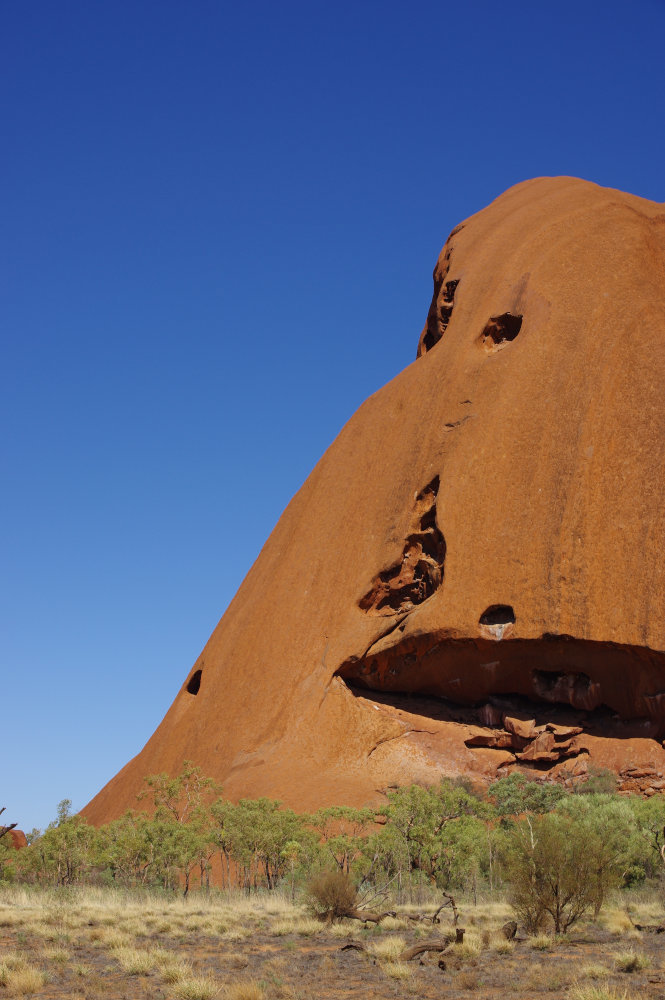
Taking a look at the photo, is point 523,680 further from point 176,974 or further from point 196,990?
point 196,990

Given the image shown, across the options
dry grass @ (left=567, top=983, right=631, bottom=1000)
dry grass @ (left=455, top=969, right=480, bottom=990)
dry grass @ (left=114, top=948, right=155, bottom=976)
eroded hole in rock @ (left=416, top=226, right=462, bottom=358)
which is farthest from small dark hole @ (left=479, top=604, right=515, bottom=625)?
dry grass @ (left=567, top=983, right=631, bottom=1000)

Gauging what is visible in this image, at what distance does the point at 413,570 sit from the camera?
2791 centimetres

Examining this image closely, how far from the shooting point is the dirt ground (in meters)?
8.50

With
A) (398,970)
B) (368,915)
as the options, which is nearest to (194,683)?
(368,915)

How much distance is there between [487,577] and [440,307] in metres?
15.1

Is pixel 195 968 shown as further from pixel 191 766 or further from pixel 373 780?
pixel 191 766

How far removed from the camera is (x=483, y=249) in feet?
115

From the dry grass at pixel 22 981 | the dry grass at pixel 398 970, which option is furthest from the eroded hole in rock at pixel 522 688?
the dry grass at pixel 22 981

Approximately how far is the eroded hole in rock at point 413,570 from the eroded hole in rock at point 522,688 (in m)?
1.43

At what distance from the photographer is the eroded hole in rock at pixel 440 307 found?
3631 centimetres

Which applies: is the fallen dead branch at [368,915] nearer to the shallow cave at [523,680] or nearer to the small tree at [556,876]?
the small tree at [556,876]

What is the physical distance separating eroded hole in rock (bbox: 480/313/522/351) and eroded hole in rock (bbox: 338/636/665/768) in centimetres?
1081

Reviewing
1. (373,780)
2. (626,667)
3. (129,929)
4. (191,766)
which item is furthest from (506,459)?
(129,929)

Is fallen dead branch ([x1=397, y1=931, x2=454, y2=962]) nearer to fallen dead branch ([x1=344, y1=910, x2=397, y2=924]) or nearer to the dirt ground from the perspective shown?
the dirt ground
